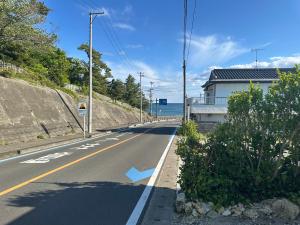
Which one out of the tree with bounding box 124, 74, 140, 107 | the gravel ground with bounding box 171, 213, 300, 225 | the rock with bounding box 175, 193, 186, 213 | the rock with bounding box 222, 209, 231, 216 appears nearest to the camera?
the gravel ground with bounding box 171, 213, 300, 225

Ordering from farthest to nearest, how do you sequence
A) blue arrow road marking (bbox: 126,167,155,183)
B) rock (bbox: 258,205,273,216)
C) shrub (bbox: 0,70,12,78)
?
shrub (bbox: 0,70,12,78) < blue arrow road marking (bbox: 126,167,155,183) < rock (bbox: 258,205,273,216)

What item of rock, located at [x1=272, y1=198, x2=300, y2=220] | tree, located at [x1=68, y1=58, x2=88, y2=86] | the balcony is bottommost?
rock, located at [x1=272, y1=198, x2=300, y2=220]

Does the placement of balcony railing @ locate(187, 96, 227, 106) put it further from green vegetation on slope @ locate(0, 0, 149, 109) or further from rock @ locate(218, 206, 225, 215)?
rock @ locate(218, 206, 225, 215)

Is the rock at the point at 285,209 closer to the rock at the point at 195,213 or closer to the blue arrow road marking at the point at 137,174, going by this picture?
the rock at the point at 195,213

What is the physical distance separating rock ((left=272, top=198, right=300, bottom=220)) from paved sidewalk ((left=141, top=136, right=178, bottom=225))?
1799 mm

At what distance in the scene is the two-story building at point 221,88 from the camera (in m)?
31.5

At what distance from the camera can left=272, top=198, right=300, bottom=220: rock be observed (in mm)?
5828

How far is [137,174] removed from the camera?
1095 centimetres

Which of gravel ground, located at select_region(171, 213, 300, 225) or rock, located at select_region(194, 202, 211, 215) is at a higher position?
rock, located at select_region(194, 202, 211, 215)

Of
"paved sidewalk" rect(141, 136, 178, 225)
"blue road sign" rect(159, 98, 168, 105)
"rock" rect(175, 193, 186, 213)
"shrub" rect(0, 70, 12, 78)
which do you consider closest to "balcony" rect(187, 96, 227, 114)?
"shrub" rect(0, 70, 12, 78)

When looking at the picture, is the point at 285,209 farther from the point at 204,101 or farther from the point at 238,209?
the point at 204,101

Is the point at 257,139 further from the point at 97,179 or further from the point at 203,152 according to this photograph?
the point at 97,179

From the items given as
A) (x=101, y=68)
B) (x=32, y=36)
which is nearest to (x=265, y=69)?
(x=32, y=36)

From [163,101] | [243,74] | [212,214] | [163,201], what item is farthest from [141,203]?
[163,101]
